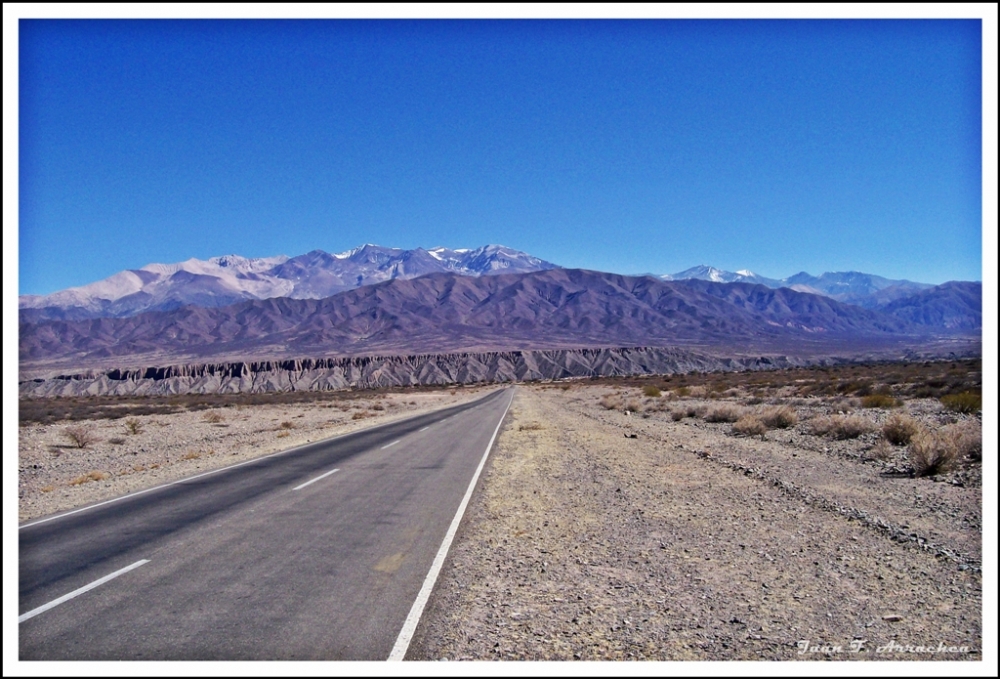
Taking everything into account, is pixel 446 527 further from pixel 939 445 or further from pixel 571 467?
pixel 939 445

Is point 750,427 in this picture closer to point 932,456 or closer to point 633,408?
point 932,456

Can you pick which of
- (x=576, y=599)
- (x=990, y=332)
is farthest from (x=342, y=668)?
(x=990, y=332)

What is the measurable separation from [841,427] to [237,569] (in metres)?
16.9

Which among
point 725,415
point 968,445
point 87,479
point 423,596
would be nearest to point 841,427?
point 968,445

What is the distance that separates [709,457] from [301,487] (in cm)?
982

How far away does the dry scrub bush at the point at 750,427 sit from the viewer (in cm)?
2061

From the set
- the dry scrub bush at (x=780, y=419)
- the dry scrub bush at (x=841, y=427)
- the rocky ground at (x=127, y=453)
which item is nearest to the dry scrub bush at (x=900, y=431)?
the dry scrub bush at (x=841, y=427)

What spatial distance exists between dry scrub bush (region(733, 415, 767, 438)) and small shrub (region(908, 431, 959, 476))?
757cm

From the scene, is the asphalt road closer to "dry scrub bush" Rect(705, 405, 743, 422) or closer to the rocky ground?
the rocky ground

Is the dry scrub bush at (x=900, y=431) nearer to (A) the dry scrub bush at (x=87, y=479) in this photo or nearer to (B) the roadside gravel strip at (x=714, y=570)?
(B) the roadside gravel strip at (x=714, y=570)

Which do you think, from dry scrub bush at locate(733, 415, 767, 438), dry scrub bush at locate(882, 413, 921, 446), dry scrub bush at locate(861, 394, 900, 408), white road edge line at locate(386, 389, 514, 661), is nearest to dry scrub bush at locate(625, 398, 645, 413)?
dry scrub bush at locate(861, 394, 900, 408)

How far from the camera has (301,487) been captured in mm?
13086

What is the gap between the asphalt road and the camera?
5.20 metres

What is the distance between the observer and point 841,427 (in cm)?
1823
